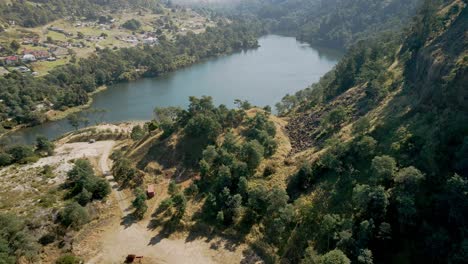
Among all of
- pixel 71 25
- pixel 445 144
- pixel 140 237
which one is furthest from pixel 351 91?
pixel 71 25

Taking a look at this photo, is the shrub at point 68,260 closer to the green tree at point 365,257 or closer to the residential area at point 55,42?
the green tree at point 365,257

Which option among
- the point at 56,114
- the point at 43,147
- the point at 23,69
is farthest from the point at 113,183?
the point at 23,69

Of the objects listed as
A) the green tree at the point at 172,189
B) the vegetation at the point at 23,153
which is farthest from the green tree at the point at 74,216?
the vegetation at the point at 23,153

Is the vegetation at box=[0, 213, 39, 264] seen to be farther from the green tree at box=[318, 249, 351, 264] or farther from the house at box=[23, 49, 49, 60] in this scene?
the house at box=[23, 49, 49, 60]

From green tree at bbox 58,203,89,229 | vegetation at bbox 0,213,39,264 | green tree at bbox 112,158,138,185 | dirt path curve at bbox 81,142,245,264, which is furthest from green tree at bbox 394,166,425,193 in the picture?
vegetation at bbox 0,213,39,264

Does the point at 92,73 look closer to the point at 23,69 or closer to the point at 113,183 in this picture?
the point at 23,69
